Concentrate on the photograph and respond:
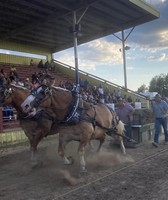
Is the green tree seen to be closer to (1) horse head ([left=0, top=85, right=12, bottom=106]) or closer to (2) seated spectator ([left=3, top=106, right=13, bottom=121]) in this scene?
(2) seated spectator ([left=3, top=106, right=13, bottom=121])

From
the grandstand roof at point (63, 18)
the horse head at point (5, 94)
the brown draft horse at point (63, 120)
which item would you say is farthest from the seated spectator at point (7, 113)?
the grandstand roof at point (63, 18)

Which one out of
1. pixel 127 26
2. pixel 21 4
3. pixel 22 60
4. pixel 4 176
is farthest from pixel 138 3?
pixel 4 176

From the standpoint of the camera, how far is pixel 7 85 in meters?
7.67

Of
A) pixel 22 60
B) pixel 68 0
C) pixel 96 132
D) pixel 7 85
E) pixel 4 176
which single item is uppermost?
pixel 68 0

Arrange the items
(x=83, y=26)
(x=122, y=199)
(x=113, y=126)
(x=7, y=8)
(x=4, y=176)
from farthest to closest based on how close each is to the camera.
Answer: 1. (x=83, y=26)
2. (x=7, y=8)
3. (x=113, y=126)
4. (x=4, y=176)
5. (x=122, y=199)

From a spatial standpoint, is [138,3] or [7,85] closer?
[7,85]

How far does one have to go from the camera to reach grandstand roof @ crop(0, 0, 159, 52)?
56.8 ft

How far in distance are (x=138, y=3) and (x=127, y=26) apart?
382 cm

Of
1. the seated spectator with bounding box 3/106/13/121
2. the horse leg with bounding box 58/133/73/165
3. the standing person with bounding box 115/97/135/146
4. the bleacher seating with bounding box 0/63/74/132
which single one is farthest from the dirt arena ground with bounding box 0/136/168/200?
the seated spectator with bounding box 3/106/13/121

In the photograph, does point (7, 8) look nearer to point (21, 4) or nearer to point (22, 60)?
point (21, 4)

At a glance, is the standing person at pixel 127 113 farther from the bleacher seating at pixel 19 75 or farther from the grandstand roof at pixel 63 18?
the grandstand roof at pixel 63 18

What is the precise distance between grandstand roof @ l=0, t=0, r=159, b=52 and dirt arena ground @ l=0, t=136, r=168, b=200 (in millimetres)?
10457

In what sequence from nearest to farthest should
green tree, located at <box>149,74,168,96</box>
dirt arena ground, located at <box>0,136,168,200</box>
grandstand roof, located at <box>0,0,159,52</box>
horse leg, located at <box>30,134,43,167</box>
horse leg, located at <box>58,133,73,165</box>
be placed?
dirt arena ground, located at <box>0,136,168,200</box> → horse leg, located at <box>58,133,73,165</box> → horse leg, located at <box>30,134,43,167</box> → grandstand roof, located at <box>0,0,159,52</box> → green tree, located at <box>149,74,168,96</box>

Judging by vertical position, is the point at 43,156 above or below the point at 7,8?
below
